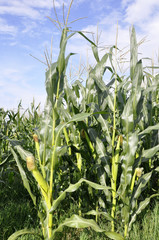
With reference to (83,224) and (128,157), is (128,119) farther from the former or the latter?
(83,224)

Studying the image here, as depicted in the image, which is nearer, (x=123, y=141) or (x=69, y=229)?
(x=123, y=141)

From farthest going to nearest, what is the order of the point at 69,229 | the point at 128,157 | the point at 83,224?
the point at 69,229 < the point at 128,157 < the point at 83,224

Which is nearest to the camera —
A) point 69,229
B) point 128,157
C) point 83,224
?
point 83,224

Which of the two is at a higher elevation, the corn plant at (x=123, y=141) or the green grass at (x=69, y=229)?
the corn plant at (x=123, y=141)

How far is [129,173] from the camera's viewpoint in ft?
5.95

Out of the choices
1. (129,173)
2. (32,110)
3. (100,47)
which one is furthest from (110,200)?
(32,110)

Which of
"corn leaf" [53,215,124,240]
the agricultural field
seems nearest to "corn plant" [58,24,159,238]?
the agricultural field

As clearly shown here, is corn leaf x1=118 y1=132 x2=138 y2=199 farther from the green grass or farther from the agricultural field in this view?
the green grass

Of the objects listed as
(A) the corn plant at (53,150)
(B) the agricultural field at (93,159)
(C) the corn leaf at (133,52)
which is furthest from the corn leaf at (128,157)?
(C) the corn leaf at (133,52)

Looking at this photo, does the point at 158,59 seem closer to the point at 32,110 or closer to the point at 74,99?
the point at 74,99

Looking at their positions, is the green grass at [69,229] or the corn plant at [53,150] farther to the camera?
the green grass at [69,229]

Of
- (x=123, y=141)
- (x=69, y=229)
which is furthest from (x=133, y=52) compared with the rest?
(x=69, y=229)

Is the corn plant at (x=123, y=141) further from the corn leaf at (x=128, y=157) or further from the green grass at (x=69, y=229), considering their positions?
the green grass at (x=69, y=229)

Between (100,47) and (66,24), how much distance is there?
1.84 ft
